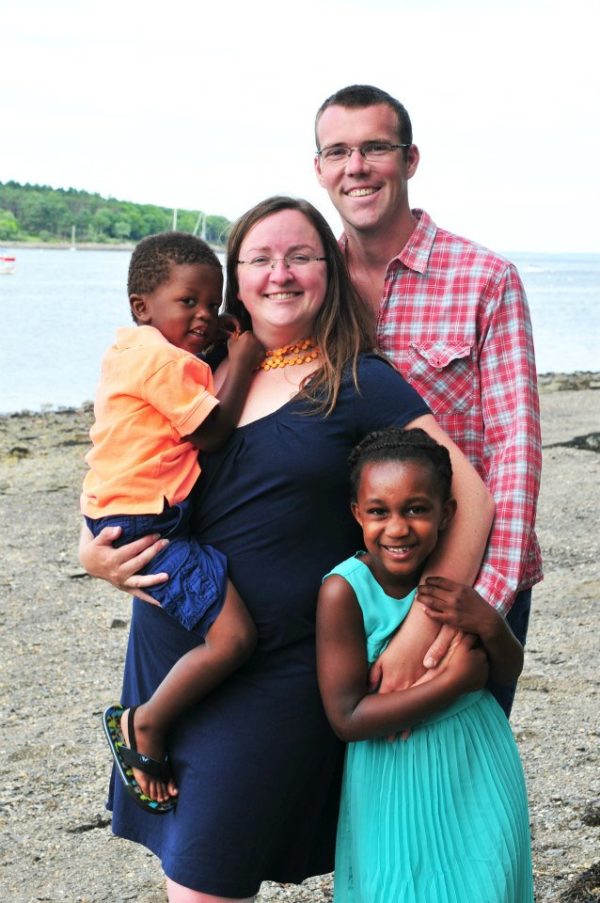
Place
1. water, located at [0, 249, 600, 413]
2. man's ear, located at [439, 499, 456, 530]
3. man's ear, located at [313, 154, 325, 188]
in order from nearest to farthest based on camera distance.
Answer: man's ear, located at [439, 499, 456, 530]
man's ear, located at [313, 154, 325, 188]
water, located at [0, 249, 600, 413]

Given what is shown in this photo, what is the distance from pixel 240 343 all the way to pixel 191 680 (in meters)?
0.80

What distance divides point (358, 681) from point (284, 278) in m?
0.93

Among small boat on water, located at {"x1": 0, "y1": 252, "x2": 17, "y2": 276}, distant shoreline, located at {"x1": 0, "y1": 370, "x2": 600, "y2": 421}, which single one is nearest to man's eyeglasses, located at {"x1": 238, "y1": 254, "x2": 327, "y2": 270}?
distant shoreline, located at {"x1": 0, "y1": 370, "x2": 600, "y2": 421}

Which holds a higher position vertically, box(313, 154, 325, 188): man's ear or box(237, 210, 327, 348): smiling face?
box(313, 154, 325, 188): man's ear

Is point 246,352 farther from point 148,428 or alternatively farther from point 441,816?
point 441,816

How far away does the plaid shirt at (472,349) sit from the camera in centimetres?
281

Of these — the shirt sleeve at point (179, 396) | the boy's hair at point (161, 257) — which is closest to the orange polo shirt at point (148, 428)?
the shirt sleeve at point (179, 396)

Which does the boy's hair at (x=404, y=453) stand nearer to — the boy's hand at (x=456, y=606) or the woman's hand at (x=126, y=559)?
the boy's hand at (x=456, y=606)

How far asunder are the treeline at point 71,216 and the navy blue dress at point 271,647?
102628 millimetres

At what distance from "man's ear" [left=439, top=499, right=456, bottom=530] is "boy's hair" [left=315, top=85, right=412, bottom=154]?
1.09 meters

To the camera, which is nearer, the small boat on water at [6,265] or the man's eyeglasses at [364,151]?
the man's eyeglasses at [364,151]

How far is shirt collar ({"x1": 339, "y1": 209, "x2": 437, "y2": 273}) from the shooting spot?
2986 millimetres

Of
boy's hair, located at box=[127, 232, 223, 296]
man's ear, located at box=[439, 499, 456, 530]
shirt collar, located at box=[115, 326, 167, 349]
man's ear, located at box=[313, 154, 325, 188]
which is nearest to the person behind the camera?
man's ear, located at box=[439, 499, 456, 530]

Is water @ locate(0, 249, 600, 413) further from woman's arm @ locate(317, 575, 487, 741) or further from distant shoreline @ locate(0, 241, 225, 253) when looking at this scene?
distant shoreline @ locate(0, 241, 225, 253)
